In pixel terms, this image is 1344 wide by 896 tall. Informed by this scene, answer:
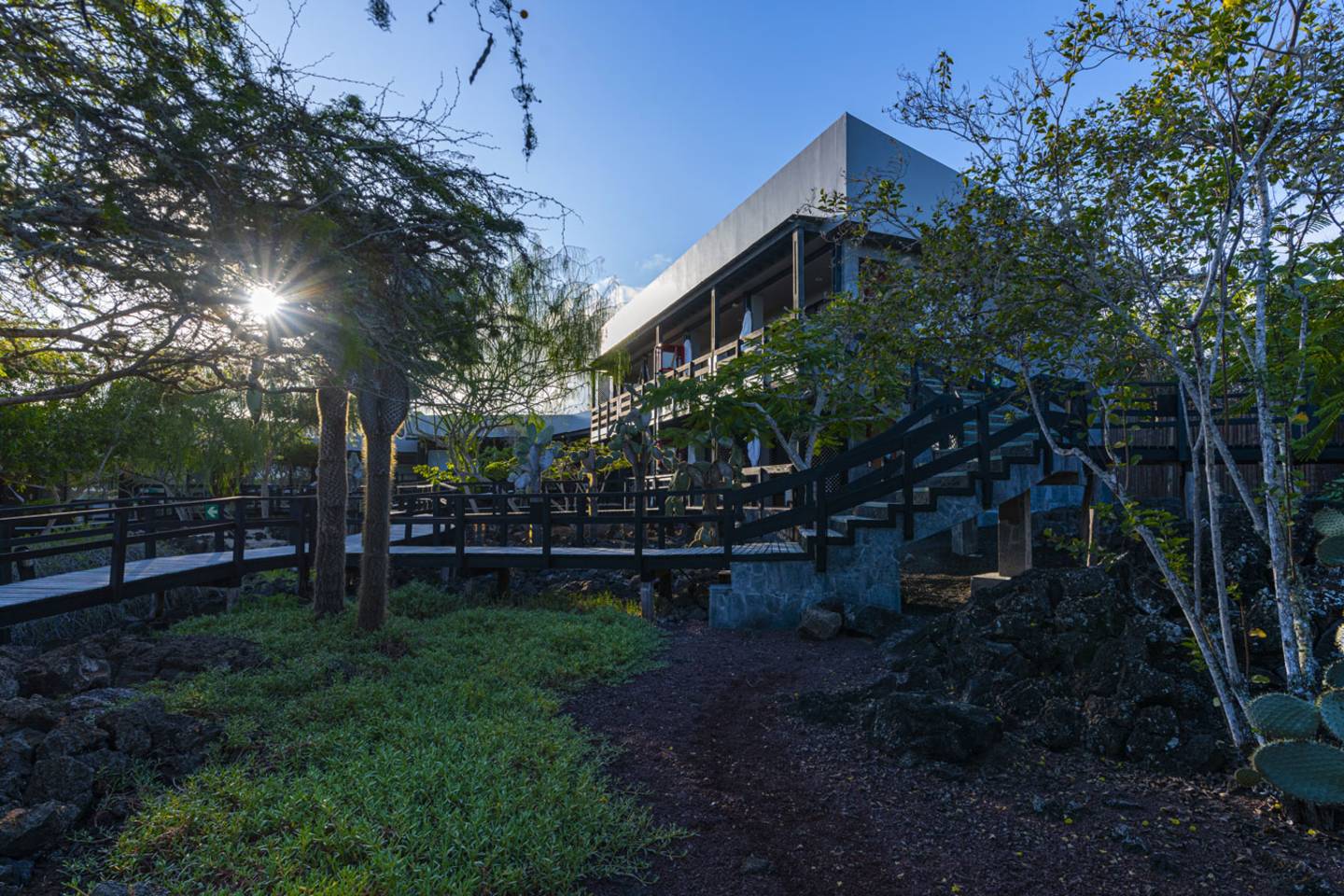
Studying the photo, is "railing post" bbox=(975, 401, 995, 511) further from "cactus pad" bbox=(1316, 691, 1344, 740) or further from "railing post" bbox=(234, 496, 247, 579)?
"railing post" bbox=(234, 496, 247, 579)

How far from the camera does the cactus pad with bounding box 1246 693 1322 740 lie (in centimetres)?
310

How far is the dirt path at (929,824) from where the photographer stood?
122 inches

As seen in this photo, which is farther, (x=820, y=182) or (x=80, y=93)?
(x=820, y=182)

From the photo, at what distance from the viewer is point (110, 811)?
365cm

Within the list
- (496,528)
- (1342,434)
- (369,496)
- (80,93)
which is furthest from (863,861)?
(496,528)

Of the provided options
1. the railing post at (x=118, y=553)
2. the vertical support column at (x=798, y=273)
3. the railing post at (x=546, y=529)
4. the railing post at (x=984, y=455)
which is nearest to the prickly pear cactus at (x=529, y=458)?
the railing post at (x=546, y=529)

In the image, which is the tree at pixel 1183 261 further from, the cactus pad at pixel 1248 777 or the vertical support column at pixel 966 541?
the vertical support column at pixel 966 541

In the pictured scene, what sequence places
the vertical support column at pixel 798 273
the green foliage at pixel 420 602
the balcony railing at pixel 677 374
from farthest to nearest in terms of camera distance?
the balcony railing at pixel 677 374, the vertical support column at pixel 798 273, the green foliage at pixel 420 602

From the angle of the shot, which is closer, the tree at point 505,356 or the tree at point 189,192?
the tree at point 189,192

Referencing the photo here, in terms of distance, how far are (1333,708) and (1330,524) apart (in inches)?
41.0

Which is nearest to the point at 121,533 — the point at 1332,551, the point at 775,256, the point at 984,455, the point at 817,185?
the point at 984,455

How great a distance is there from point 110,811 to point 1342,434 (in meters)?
12.3

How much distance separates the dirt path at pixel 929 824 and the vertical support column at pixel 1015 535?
17.8 ft

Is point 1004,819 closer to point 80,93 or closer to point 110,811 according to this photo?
point 110,811
